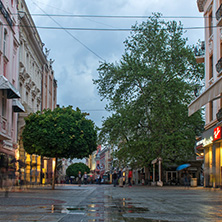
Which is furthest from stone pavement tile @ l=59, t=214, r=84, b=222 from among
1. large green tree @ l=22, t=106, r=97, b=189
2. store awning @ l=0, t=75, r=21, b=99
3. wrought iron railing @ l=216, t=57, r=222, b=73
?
wrought iron railing @ l=216, t=57, r=222, b=73

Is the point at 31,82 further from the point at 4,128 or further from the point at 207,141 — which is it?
the point at 207,141

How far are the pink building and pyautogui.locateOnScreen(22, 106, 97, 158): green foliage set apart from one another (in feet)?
5.46

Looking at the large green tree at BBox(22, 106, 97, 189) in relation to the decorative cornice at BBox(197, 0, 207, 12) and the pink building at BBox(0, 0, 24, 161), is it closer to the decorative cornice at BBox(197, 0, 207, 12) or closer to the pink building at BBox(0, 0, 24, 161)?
the pink building at BBox(0, 0, 24, 161)

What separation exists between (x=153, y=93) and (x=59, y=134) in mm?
15320

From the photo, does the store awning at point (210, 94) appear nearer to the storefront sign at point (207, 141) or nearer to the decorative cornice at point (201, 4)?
the storefront sign at point (207, 141)

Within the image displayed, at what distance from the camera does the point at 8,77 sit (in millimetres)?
30172

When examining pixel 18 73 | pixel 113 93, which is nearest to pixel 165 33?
pixel 113 93

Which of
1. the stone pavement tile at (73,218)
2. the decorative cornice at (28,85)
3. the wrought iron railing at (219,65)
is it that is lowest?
the stone pavement tile at (73,218)

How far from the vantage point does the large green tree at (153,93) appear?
4078 cm

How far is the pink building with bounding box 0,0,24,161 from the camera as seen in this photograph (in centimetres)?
2742

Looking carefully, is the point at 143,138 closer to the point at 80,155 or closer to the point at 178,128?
the point at 178,128

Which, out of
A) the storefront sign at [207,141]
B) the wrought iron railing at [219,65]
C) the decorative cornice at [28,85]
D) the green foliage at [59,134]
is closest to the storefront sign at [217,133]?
the storefront sign at [207,141]

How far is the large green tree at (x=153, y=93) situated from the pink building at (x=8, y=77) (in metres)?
12.3

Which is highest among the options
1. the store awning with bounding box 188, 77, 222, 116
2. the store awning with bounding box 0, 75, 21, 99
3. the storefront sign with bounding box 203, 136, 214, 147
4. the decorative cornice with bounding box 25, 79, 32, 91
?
the decorative cornice with bounding box 25, 79, 32, 91
